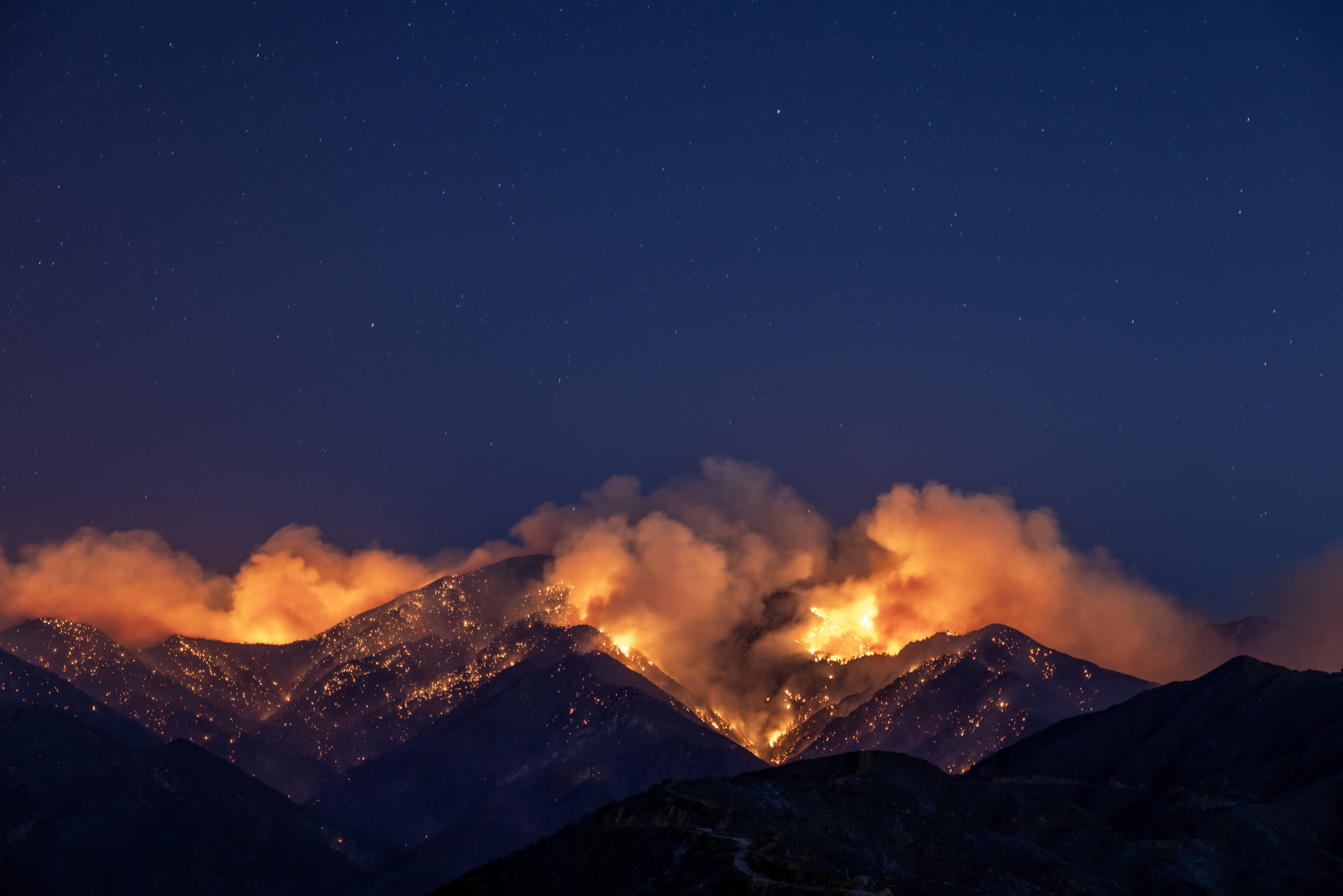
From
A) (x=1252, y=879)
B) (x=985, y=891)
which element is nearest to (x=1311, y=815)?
(x=1252, y=879)

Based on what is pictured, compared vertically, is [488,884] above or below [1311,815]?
below

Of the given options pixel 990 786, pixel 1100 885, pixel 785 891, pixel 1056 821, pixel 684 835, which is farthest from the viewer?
pixel 990 786

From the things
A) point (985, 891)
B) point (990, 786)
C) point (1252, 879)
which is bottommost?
point (985, 891)

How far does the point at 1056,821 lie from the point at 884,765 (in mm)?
25602

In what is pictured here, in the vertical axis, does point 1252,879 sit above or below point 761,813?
above

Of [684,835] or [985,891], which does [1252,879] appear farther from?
[684,835]

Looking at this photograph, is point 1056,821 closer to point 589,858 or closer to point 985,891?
point 985,891

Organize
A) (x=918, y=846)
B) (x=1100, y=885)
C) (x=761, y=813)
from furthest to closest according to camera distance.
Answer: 1. (x=1100, y=885)
2. (x=918, y=846)
3. (x=761, y=813)

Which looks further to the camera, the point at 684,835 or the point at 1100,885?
the point at 1100,885

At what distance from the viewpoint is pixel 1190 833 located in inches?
7239

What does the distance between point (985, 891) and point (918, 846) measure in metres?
9.60

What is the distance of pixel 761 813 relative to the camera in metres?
132

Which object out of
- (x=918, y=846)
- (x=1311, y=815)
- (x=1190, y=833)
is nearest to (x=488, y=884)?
(x=918, y=846)

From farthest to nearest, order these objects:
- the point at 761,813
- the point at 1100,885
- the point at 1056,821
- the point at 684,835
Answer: the point at 1056,821, the point at 1100,885, the point at 761,813, the point at 684,835
